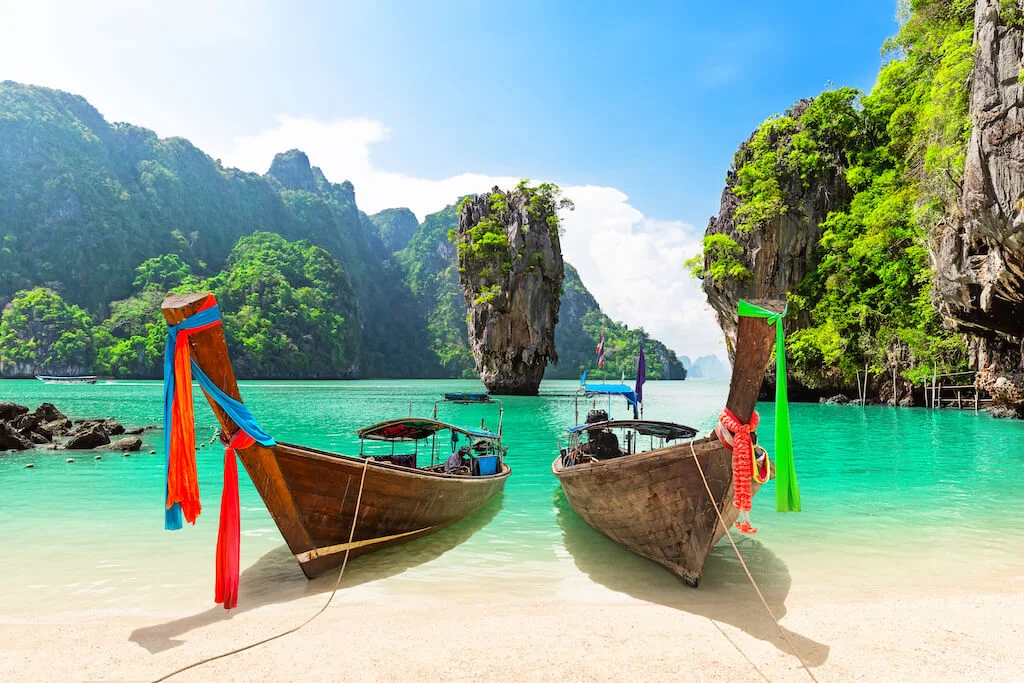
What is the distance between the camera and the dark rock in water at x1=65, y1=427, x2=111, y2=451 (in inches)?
696

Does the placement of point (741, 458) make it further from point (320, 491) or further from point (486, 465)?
point (486, 465)

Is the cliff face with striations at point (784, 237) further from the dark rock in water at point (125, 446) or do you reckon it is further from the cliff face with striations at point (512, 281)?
the dark rock in water at point (125, 446)

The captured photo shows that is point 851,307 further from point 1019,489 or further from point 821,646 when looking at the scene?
point 821,646

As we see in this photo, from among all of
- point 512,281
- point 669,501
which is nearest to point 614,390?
point 669,501

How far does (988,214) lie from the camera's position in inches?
634

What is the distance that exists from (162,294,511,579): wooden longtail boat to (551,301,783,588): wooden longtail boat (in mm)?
2608

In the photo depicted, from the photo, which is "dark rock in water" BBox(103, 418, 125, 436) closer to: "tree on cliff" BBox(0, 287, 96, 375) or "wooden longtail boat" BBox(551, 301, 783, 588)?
"wooden longtail boat" BBox(551, 301, 783, 588)

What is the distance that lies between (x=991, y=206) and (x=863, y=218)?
76.1ft

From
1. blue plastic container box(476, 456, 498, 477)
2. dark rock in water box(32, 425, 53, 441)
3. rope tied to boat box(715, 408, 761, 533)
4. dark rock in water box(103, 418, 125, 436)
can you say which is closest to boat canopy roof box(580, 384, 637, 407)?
blue plastic container box(476, 456, 498, 477)

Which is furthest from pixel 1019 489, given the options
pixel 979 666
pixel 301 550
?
pixel 301 550

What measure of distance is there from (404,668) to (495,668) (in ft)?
2.49

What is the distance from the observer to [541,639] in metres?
4.99

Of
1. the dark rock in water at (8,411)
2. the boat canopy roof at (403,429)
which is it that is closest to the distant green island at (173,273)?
the dark rock in water at (8,411)

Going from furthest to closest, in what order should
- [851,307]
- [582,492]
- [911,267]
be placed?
1. [851,307]
2. [911,267]
3. [582,492]
